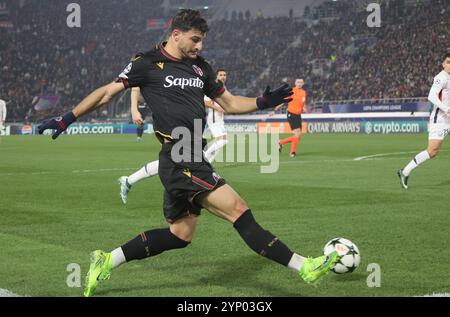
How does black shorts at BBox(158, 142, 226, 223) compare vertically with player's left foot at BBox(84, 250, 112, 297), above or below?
above

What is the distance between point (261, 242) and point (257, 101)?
4.03 feet

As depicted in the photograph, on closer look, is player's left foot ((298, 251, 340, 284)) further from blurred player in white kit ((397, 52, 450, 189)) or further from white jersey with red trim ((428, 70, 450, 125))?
white jersey with red trim ((428, 70, 450, 125))

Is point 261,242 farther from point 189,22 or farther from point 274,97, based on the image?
point 189,22

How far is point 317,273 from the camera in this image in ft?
16.7

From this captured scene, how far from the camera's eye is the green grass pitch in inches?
227

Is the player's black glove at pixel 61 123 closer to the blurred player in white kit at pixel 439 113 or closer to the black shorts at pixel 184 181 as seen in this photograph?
the black shorts at pixel 184 181

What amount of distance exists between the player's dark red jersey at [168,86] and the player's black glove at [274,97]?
0.51 metres

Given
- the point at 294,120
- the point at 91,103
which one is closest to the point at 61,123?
the point at 91,103

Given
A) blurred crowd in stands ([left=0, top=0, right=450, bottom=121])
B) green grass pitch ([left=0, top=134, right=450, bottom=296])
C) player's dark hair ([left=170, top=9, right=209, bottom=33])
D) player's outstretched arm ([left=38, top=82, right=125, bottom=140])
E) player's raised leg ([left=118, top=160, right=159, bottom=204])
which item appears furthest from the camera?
blurred crowd in stands ([left=0, top=0, right=450, bottom=121])

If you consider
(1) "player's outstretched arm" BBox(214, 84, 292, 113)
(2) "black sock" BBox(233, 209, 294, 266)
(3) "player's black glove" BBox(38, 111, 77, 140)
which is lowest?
(2) "black sock" BBox(233, 209, 294, 266)

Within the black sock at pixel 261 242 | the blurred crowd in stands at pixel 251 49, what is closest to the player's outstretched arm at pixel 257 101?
the black sock at pixel 261 242

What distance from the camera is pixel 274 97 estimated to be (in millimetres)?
5746

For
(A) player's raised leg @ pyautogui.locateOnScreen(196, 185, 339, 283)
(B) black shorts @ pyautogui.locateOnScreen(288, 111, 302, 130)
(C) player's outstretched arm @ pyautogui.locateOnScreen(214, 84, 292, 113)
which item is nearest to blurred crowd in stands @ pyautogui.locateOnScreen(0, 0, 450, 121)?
(B) black shorts @ pyautogui.locateOnScreen(288, 111, 302, 130)
